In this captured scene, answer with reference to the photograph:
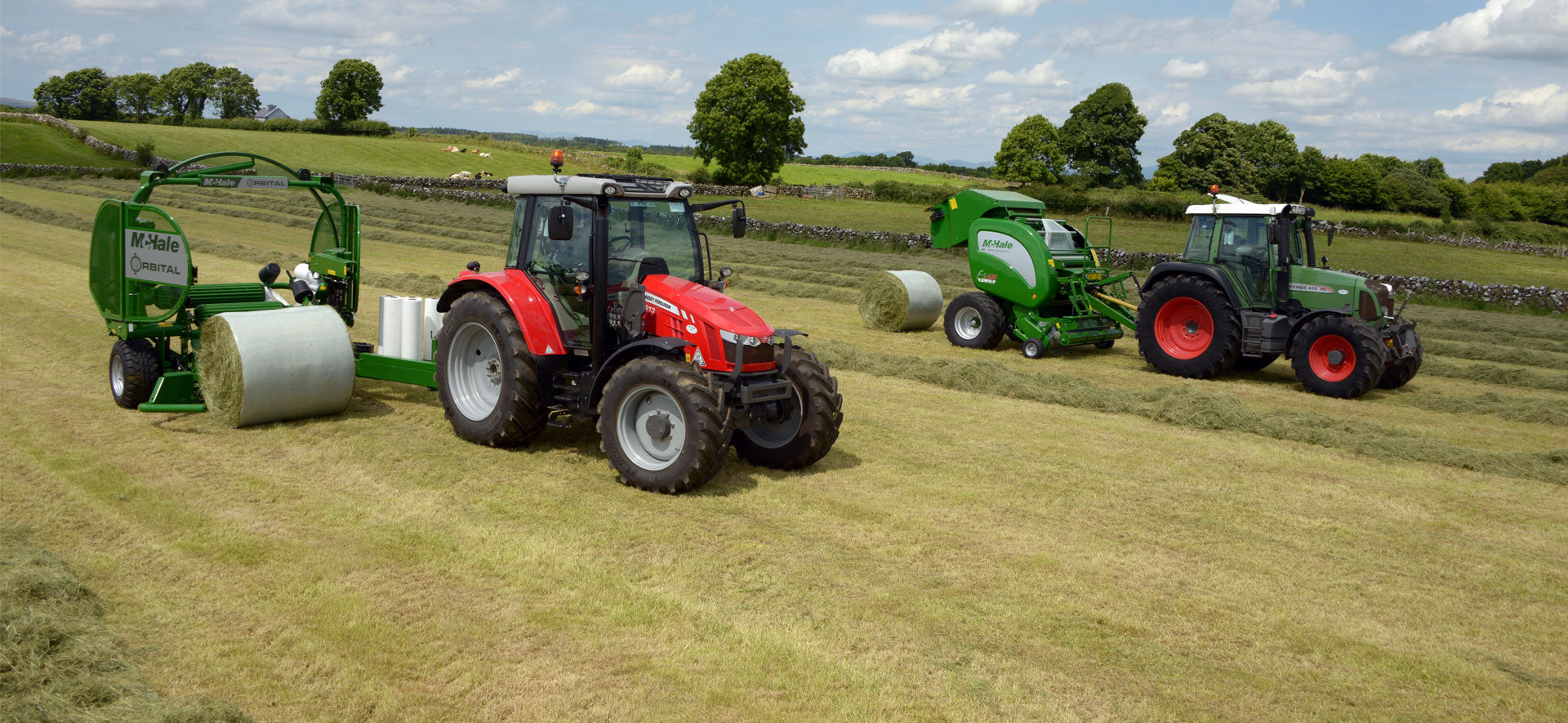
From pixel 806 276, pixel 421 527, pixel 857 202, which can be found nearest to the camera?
pixel 421 527

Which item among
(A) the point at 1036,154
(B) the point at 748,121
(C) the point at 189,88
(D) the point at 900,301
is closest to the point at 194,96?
(C) the point at 189,88

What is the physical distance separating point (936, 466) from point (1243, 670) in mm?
3523

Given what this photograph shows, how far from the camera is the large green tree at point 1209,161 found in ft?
173

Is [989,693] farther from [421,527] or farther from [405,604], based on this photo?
[421,527]

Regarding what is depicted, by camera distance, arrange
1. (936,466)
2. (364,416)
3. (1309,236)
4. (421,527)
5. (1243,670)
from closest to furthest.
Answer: (1243,670) → (421,527) → (936,466) → (364,416) → (1309,236)

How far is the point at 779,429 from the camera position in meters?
7.75

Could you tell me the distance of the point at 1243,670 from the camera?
481 centimetres

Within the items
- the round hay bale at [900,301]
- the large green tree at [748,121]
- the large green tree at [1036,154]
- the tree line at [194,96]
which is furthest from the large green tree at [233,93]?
the round hay bale at [900,301]

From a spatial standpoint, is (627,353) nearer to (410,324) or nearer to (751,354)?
(751,354)

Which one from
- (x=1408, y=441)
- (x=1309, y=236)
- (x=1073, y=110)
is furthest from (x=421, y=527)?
(x=1073, y=110)

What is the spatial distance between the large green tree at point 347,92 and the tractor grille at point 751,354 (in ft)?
287

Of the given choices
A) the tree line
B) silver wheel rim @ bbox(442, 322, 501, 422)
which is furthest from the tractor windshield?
the tree line

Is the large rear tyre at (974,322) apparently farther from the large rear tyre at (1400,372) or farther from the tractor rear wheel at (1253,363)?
the large rear tyre at (1400,372)

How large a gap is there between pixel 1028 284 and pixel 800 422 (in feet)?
24.4
